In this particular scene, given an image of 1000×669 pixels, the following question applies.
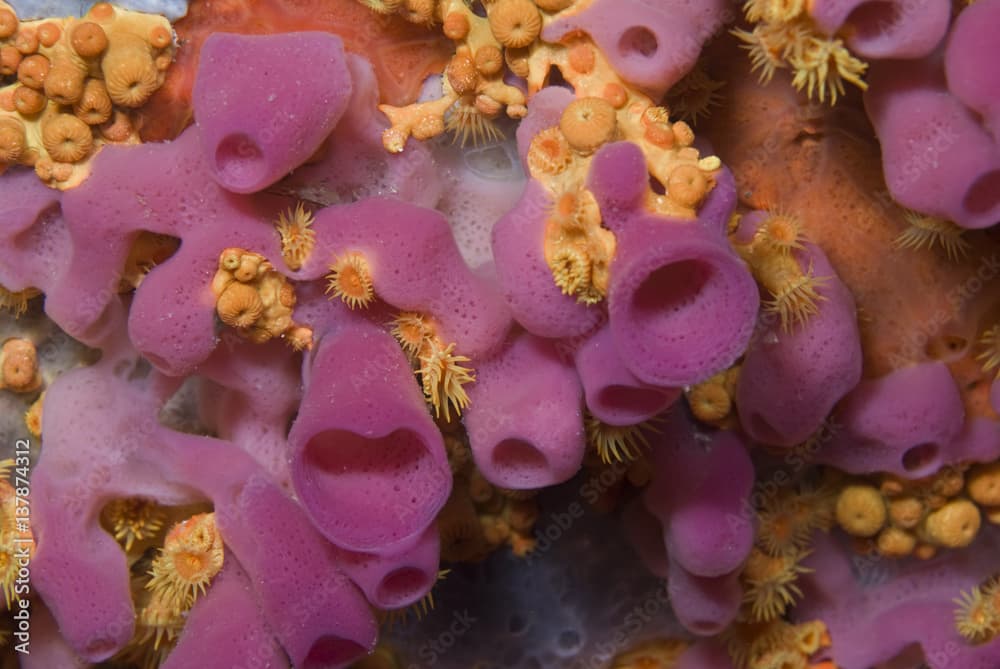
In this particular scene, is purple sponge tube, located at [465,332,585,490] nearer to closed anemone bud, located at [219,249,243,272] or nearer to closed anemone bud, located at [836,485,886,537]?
closed anemone bud, located at [219,249,243,272]

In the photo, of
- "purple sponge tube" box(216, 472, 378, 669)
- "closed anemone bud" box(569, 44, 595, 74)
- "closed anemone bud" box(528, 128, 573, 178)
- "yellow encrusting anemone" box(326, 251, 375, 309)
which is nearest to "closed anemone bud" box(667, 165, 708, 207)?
"closed anemone bud" box(528, 128, 573, 178)

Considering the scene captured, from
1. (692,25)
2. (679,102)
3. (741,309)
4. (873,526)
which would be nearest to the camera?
(741,309)

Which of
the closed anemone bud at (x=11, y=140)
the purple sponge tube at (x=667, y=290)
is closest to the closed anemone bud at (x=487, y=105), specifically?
the purple sponge tube at (x=667, y=290)

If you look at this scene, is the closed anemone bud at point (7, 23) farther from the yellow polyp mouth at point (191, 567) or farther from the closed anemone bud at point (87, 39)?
the yellow polyp mouth at point (191, 567)

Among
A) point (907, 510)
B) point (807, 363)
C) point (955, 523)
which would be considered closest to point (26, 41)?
point (807, 363)

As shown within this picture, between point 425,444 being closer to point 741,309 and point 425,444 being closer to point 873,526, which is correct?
point 741,309

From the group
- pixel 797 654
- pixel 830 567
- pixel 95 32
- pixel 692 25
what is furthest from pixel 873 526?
pixel 95 32
